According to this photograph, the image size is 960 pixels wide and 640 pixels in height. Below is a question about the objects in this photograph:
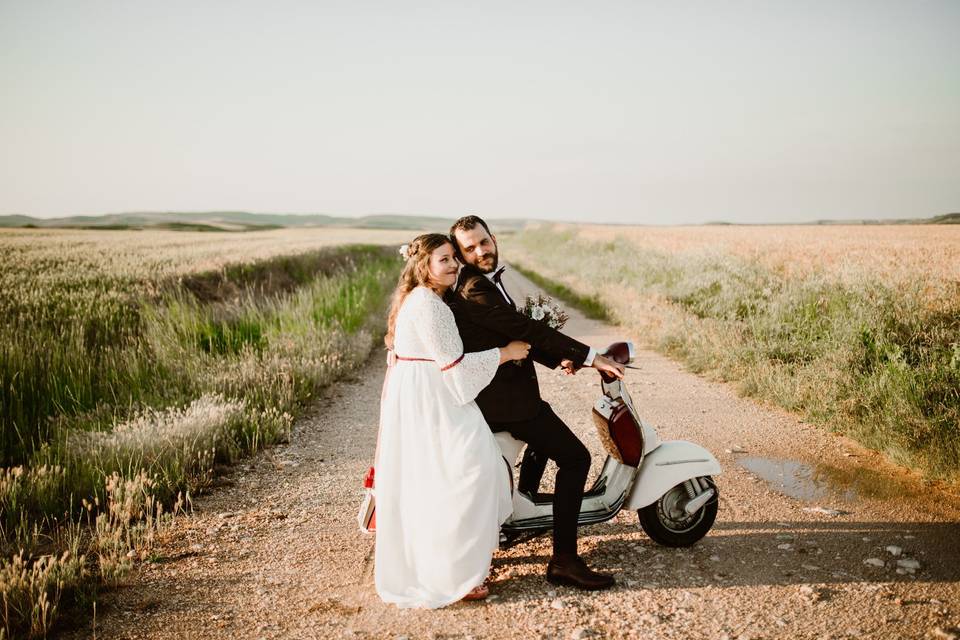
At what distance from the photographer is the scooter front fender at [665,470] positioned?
4.26 meters

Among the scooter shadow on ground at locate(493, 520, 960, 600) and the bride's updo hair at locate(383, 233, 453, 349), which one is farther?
the scooter shadow on ground at locate(493, 520, 960, 600)

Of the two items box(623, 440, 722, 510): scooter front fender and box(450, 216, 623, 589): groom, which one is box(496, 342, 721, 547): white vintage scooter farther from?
box(450, 216, 623, 589): groom

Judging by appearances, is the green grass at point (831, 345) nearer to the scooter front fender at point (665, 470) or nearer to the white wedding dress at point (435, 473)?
the scooter front fender at point (665, 470)

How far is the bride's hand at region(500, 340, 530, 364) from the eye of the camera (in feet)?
12.4

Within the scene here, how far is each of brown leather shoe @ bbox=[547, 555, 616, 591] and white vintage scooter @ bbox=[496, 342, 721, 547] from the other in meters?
0.31

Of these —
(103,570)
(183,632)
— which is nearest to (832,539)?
(183,632)

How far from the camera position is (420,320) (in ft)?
12.3

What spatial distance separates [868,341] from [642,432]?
17.2ft

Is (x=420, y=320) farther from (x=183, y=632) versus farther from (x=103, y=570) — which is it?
(x=103, y=570)

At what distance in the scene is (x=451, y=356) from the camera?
371 centimetres

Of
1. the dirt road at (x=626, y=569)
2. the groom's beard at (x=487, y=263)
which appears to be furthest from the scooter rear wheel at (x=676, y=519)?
the groom's beard at (x=487, y=263)

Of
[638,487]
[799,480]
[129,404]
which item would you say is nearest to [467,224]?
[638,487]

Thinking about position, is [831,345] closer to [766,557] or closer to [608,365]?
[766,557]

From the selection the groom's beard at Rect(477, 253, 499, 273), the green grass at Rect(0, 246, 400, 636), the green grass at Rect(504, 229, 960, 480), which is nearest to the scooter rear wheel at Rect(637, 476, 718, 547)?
the groom's beard at Rect(477, 253, 499, 273)
